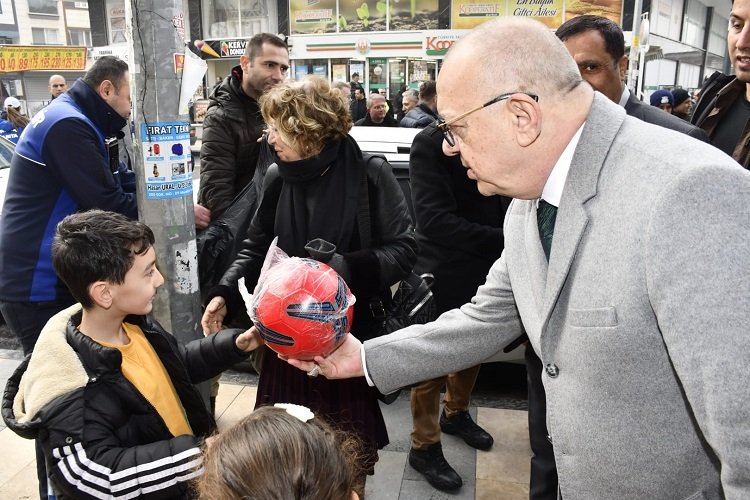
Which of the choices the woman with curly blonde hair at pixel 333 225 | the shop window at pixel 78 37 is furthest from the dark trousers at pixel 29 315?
the shop window at pixel 78 37

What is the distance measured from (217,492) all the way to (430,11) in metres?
28.0

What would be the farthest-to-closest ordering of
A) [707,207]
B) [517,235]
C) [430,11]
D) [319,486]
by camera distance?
[430,11] < [517,235] < [319,486] < [707,207]

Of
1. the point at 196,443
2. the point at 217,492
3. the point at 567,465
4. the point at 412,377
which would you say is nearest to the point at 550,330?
the point at 567,465

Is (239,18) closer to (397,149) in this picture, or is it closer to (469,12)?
(469,12)

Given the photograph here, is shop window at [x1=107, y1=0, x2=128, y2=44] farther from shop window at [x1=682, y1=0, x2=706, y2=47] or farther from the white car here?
shop window at [x1=682, y1=0, x2=706, y2=47]

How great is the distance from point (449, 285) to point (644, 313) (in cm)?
219

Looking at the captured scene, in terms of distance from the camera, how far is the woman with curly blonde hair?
2545mm

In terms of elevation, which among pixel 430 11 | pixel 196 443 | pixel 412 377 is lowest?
pixel 196 443

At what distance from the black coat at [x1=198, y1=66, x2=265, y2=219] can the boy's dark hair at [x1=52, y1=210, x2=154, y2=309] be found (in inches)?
67.1

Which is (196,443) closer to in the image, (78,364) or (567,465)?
(78,364)

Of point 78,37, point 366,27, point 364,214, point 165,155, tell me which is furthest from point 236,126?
point 78,37

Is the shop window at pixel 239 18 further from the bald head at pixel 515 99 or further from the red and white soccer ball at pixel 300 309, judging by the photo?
the bald head at pixel 515 99

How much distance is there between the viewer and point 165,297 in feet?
9.72

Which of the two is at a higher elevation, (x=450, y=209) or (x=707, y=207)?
(x=707, y=207)
